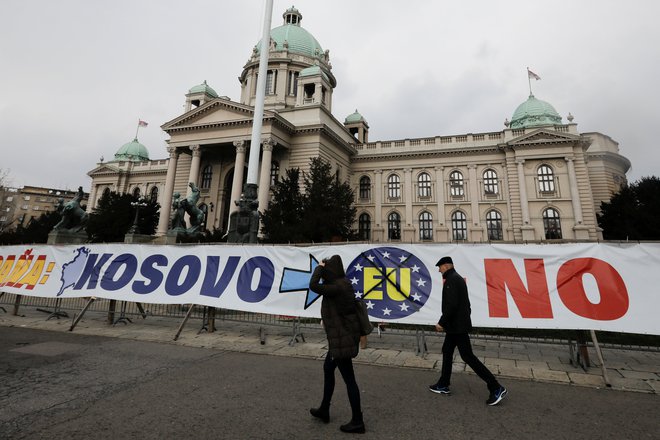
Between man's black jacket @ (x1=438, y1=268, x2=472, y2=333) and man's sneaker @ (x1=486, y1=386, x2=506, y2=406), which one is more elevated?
man's black jacket @ (x1=438, y1=268, x2=472, y2=333)

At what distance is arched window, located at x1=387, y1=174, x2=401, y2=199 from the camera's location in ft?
128

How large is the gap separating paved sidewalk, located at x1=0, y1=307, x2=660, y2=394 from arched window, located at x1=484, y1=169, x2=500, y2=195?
30800 millimetres

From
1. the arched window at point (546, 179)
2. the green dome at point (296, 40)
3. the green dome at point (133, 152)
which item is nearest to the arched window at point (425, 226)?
the arched window at point (546, 179)

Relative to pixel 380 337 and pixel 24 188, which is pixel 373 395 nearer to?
pixel 380 337

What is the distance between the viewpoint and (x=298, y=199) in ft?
82.0

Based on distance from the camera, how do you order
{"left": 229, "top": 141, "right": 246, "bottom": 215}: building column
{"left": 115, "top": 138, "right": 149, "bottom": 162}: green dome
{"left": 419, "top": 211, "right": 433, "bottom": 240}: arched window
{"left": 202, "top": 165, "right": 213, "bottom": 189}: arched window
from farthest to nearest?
{"left": 115, "top": 138, "right": 149, "bottom": 162}: green dome, {"left": 202, "top": 165, "right": 213, "bottom": 189}: arched window, {"left": 419, "top": 211, "right": 433, "bottom": 240}: arched window, {"left": 229, "top": 141, "right": 246, "bottom": 215}: building column

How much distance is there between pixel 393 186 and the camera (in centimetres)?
3916

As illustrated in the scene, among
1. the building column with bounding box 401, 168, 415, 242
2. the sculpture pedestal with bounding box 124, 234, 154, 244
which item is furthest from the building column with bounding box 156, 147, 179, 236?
the building column with bounding box 401, 168, 415, 242

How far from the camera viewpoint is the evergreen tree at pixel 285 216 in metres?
21.2

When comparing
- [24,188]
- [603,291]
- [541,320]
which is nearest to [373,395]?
[541,320]

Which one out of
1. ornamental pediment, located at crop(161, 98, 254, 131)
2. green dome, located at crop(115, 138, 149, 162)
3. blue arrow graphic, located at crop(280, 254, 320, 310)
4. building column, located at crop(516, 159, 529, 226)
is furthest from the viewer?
green dome, located at crop(115, 138, 149, 162)

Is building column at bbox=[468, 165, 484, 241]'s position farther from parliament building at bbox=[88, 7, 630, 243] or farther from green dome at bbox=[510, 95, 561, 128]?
green dome at bbox=[510, 95, 561, 128]

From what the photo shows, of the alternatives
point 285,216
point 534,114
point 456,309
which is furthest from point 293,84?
point 456,309

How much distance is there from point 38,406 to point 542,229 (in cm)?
3783
